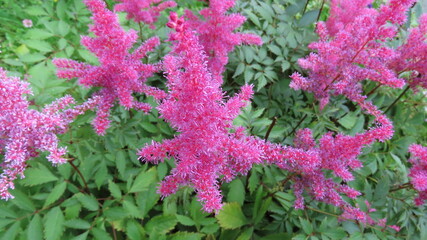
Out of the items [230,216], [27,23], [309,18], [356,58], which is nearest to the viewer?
[356,58]

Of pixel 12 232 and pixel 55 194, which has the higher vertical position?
pixel 55 194

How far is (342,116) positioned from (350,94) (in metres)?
0.61

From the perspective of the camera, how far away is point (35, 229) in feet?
5.53

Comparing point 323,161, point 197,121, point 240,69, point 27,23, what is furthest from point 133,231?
point 27,23

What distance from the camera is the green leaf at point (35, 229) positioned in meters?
1.66

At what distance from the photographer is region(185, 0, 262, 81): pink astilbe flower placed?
2023 millimetres

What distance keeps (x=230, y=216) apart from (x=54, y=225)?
41.9 inches

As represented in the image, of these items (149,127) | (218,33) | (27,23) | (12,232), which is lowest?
(27,23)

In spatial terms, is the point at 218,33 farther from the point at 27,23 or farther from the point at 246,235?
the point at 27,23

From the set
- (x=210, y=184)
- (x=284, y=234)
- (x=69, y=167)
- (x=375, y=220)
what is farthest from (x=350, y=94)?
(x=69, y=167)

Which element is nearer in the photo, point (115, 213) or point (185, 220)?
point (115, 213)

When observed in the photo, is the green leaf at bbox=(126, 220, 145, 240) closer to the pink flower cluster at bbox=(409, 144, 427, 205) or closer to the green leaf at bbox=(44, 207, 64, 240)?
the green leaf at bbox=(44, 207, 64, 240)

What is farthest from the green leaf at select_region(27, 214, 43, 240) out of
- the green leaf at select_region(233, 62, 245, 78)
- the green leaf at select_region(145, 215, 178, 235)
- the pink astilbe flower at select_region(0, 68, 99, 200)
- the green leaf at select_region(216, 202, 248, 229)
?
the green leaf at select_region(233, 62, 245, 78)

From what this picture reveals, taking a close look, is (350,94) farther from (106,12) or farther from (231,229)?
(106,12)
